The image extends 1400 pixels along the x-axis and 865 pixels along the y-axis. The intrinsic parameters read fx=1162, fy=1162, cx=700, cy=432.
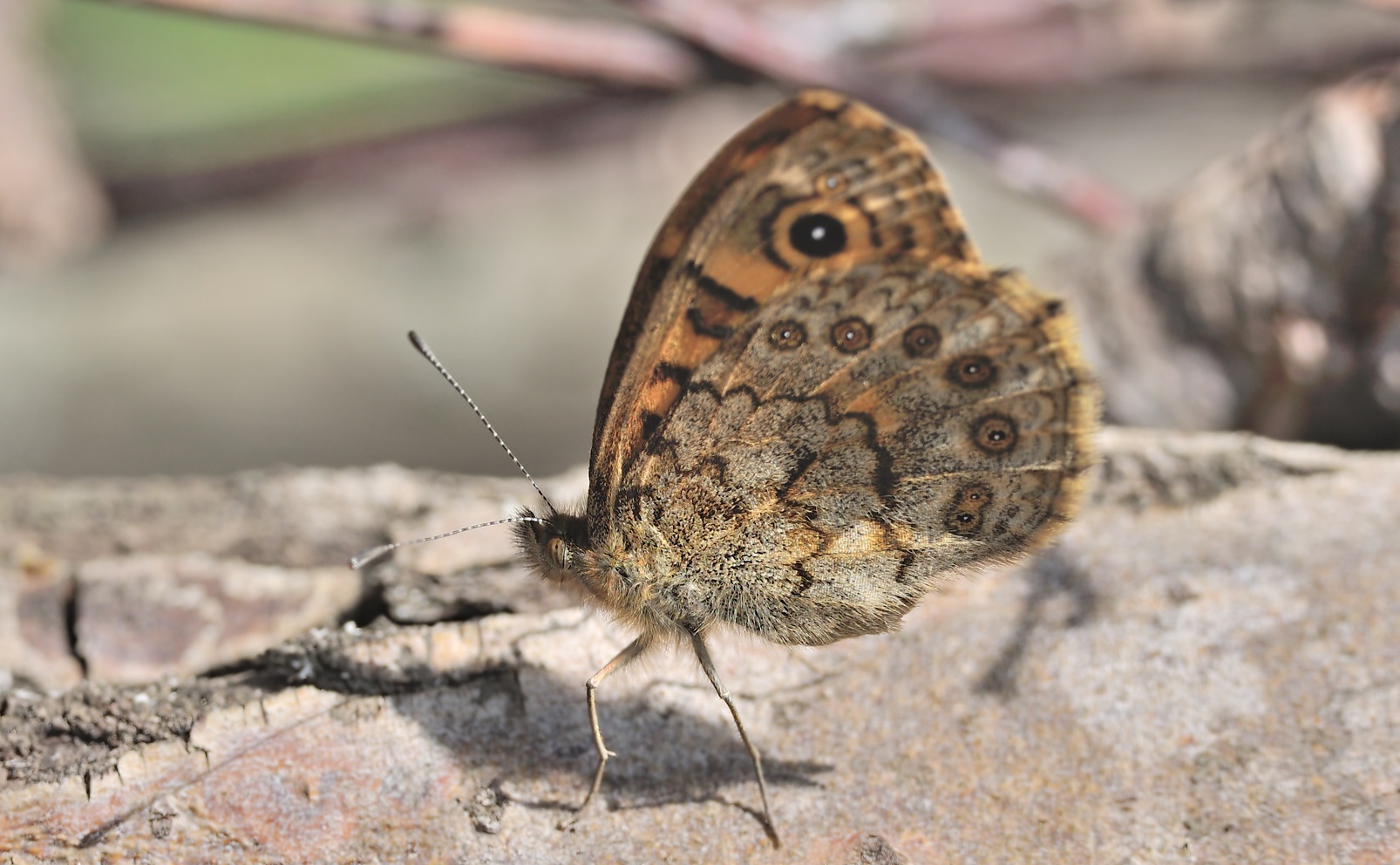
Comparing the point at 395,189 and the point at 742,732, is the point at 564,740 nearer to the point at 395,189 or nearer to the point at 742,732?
the point at 742,732

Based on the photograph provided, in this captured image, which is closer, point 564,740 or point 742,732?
point 742,732

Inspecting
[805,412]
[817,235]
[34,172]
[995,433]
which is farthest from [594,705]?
[34,172]

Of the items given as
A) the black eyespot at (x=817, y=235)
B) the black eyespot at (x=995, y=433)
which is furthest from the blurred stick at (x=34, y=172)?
the black eyespot at (x=995, y=433)

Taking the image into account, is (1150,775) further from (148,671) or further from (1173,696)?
(148,671)

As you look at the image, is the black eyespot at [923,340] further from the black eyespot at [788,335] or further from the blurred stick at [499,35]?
the blurred stick at [499,35]

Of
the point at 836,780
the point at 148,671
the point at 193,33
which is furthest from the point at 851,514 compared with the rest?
the point at 193,33

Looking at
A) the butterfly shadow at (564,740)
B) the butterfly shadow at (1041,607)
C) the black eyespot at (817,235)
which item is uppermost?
the black eyespot at (817,235)

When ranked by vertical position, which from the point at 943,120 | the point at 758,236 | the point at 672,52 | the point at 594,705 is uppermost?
the point at 672,52
